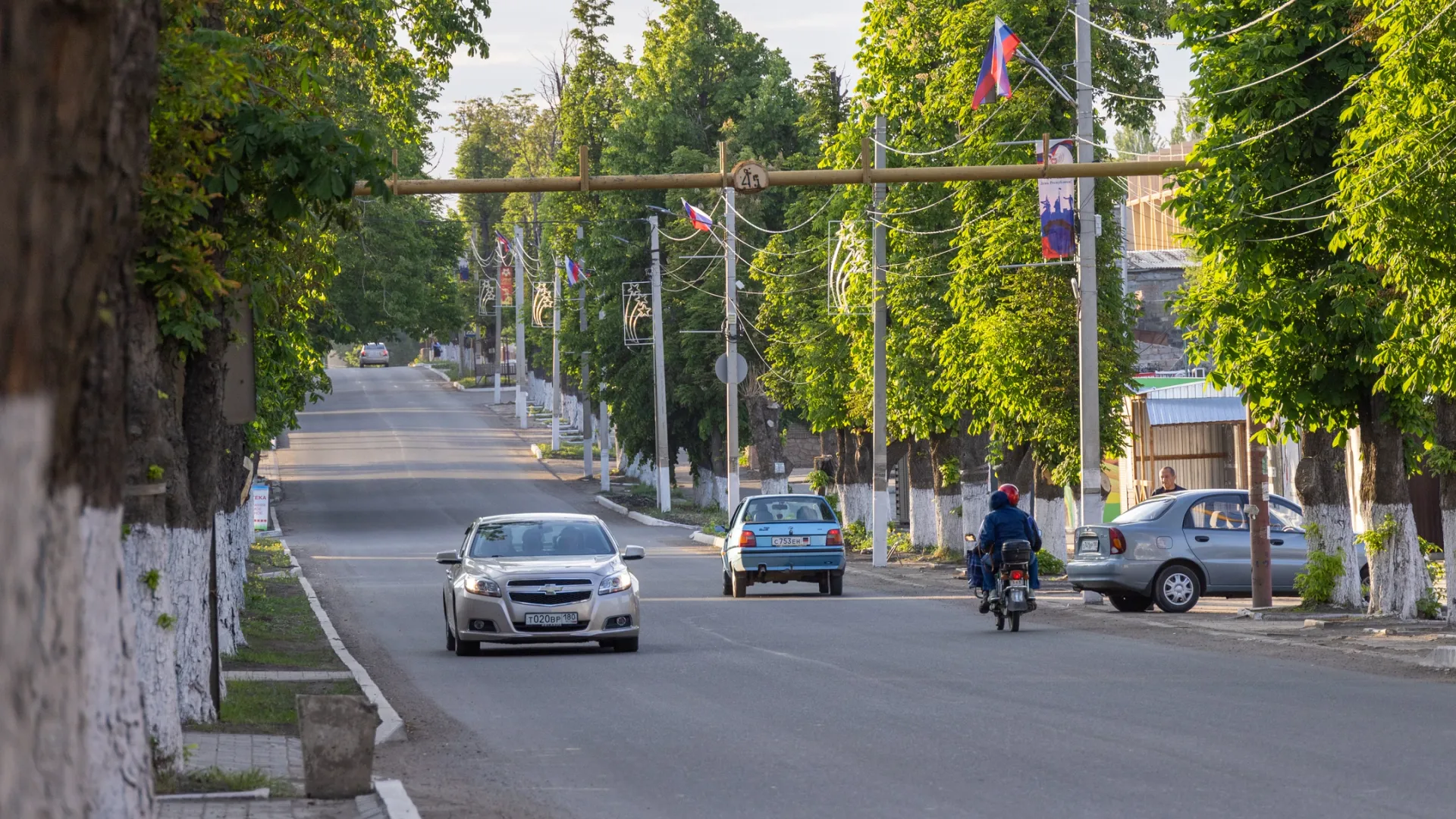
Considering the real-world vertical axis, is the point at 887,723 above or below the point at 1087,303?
below

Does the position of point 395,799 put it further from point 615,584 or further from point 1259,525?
point 1259,525

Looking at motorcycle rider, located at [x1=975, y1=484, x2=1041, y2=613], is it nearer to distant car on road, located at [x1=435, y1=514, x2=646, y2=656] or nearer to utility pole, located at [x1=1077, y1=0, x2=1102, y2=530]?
distant car on road, located at [x1=435, y1=514, x2=646, y2=656]

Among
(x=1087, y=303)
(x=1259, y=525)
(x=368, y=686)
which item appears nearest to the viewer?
(x=368, y=686)

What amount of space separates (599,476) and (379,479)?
332 inches

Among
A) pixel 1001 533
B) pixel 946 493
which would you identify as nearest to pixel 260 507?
pixel 946 493

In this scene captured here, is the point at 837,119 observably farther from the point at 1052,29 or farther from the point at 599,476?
the point at 599,476

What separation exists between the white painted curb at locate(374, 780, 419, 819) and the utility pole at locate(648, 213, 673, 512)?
44.6m

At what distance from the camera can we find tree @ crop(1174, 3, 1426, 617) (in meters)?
21.5

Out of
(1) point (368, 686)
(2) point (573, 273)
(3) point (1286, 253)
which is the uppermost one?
(2) point (573, 273)

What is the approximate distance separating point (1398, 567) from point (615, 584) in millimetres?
9172

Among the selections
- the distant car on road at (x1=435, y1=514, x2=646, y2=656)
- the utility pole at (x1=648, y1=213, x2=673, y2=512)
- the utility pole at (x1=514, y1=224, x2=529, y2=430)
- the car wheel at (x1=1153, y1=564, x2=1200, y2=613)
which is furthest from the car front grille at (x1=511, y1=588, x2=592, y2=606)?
the utility pole at (x1=514, y1=224, x2=529, y2=430)

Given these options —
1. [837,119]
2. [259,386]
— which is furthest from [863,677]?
[837,119]

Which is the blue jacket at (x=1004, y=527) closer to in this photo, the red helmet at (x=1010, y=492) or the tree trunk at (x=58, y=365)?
the red helmet at (x=1010, y=492)

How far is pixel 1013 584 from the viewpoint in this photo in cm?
2217
